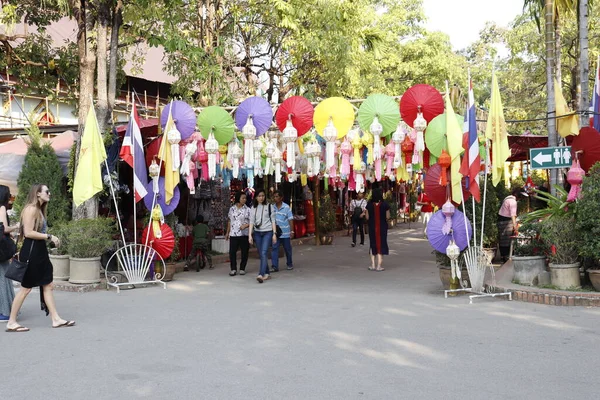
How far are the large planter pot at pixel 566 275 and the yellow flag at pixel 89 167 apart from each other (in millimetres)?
7629

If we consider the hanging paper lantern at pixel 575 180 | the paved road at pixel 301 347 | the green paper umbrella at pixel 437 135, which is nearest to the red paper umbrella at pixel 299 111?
the green paper umbrella at pixel 437 135

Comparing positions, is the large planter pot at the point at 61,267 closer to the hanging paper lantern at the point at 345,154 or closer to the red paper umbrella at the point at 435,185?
the hanging paper lantern at the point at 345,154

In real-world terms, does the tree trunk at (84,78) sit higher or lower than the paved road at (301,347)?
higher

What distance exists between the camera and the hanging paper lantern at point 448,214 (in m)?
9.96

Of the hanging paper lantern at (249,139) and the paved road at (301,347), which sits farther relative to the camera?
the hanging paper lantern at (249,139)

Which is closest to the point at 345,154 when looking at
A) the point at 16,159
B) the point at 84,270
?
the point at 84,270

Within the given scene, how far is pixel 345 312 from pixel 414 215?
26271 millimetres

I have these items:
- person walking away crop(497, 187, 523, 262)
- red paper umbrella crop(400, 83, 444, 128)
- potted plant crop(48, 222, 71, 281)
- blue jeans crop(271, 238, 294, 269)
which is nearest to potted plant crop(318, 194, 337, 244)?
blue jeans crop(271, 238, 294, 269)

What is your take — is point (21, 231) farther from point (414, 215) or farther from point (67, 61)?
point (414, 215)

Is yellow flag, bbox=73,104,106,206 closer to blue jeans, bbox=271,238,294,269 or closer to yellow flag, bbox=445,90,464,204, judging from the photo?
blue jeans, bbox=271,238,294,269

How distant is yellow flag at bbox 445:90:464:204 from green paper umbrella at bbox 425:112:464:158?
150 mm

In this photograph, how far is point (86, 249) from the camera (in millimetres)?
11281

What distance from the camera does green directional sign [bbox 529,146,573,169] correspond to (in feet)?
Result: 35.0

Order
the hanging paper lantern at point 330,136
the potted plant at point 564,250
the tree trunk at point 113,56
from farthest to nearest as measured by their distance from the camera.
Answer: the tree trunk at point 113,56 < the hanging paper lantern at point 330,136 < the potted plant at point 564,250
